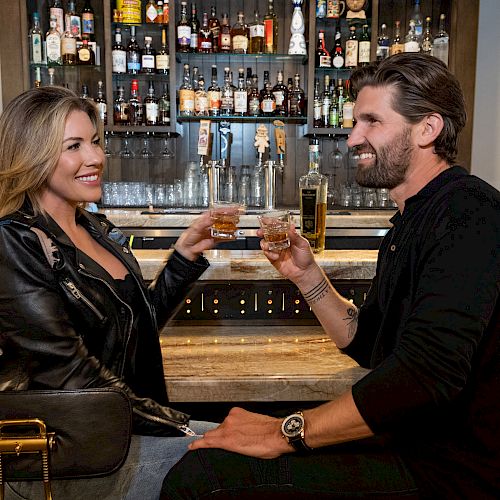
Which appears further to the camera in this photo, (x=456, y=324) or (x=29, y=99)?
(x=29, y=99)

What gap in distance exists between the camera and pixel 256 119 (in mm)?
4730

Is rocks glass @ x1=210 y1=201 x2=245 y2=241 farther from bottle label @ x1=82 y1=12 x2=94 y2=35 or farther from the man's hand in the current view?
bottle label @ x1=82 y1=12 x2=94 y2=35

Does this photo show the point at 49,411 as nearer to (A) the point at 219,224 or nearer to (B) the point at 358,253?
(A) the point at 219,224

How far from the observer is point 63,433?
3.52ft

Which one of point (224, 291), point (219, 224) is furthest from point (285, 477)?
point (224, 291)

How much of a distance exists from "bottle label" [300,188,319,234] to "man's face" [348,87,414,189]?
63 centimetres

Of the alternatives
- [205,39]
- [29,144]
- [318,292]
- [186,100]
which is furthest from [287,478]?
[205,39]

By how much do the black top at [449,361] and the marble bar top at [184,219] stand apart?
3.00 meters

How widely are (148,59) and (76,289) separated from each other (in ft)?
11.2

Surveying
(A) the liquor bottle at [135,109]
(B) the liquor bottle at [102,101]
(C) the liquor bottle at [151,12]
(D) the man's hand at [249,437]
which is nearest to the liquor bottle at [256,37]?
(C) the liquor bottle at [151,12]

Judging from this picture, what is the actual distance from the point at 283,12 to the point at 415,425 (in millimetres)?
4126

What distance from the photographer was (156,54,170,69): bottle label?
439 centimetres

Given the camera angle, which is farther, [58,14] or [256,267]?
[58,14]

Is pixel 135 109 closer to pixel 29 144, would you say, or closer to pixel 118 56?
pixel 118 56
